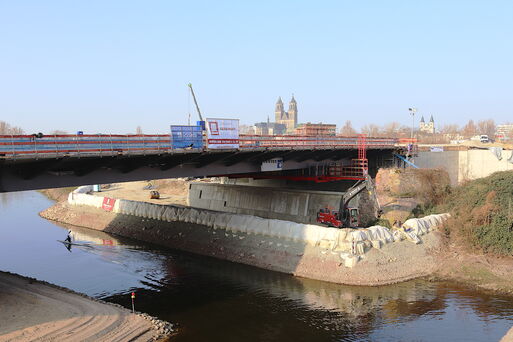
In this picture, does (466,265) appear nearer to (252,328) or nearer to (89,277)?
(252,328)

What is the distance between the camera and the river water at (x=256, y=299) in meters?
25.7

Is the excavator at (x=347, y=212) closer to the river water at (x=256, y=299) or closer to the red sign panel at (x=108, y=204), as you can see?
the river water at (x=256, y=299)

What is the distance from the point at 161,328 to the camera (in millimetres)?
25344

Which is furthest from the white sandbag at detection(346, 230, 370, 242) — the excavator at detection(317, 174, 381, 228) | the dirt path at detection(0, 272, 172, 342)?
the dirt path at detection(0, 272, 172, 342)

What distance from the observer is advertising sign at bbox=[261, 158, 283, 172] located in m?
42.7

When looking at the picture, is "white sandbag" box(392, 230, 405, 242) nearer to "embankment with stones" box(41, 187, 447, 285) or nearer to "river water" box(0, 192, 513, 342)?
"embankment with stones" box(41, 187, 447, 285)

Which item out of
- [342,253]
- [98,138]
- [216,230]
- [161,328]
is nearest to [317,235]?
[342,253]

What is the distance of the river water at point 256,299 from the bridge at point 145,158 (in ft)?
27.8

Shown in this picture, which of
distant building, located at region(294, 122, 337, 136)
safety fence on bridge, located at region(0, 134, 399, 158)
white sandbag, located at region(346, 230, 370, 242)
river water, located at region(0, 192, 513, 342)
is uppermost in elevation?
distant building, located at region(294, 122, 337, 136)

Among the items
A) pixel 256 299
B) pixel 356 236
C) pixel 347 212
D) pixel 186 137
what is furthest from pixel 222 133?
pixel 347 212

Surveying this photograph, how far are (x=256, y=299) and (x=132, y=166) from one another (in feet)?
43.0

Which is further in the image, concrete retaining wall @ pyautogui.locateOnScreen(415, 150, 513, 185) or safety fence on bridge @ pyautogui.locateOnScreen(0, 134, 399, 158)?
concrete retaining wall @ pyautogui.locateOnScreen(415, 150, 513, 185)

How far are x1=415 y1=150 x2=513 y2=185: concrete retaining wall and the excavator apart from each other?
36.1 feet

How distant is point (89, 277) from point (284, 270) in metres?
15.8
